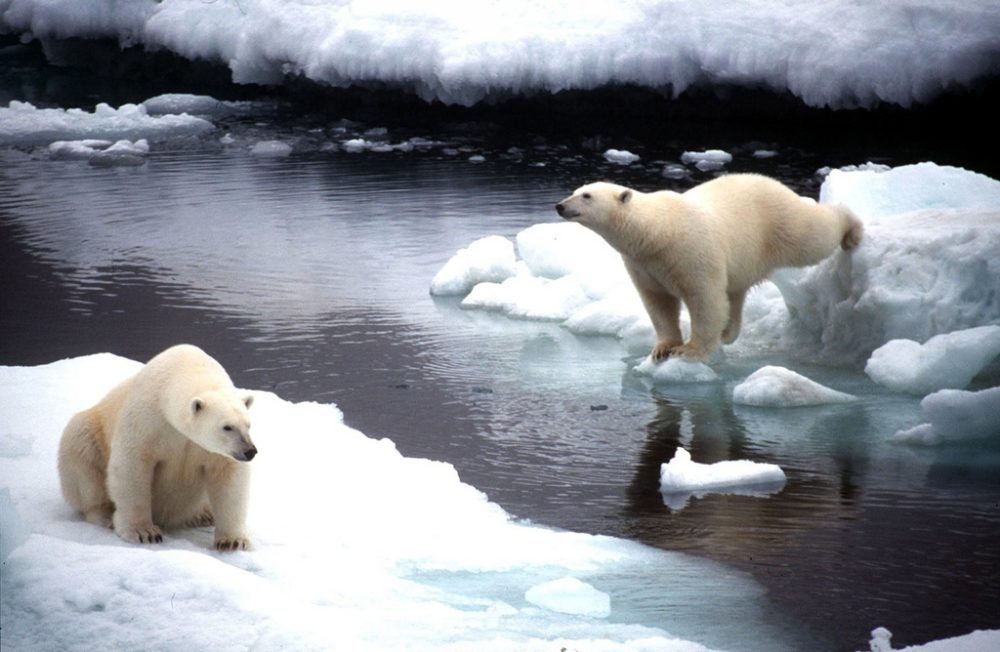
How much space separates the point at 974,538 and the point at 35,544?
2752mm

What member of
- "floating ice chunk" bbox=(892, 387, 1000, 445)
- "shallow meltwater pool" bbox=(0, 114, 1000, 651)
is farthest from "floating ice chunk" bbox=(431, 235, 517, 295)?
"floating ice chunk" bbox=(892, 387, 1000, 445)

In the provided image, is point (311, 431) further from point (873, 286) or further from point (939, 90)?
point (939, 90)

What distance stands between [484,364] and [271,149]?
7.74 metres

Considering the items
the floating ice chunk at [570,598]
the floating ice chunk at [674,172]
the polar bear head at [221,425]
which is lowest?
the floating ice chunk at [570,598]

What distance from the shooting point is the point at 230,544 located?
3541mm

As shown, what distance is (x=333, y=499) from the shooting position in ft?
13.6

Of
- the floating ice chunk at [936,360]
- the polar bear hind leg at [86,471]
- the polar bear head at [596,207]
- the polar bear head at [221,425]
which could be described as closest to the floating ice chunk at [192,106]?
the polar bear head at [596,207]

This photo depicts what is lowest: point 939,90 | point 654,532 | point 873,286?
point 654,532

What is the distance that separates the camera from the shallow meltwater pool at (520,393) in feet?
12.5

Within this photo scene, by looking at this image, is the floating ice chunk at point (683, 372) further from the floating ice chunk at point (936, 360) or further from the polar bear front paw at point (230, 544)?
the polar bear front paw at point (230, 544)

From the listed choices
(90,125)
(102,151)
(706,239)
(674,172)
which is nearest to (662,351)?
(706,239)

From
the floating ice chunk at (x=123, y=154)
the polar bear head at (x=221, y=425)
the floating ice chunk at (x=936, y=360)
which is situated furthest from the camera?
the floating ice chunk at (x=123, y=154)

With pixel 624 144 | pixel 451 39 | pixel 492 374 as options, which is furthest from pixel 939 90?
pixel 492 374

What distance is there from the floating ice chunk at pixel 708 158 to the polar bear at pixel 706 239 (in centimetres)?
570
